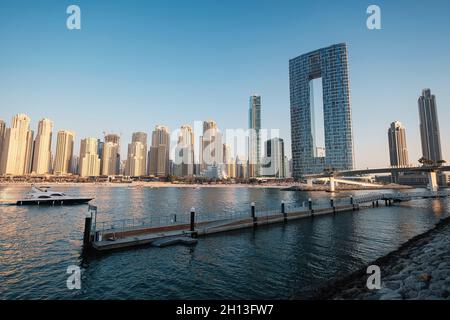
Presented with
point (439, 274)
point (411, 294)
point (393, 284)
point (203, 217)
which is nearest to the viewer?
point (411, 294)

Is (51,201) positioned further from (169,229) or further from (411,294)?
(411,294)

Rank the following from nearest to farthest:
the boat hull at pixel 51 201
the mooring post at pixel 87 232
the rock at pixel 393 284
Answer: the rock at pixel 393 284, the mooring post at pixel 87 232, the boat hull at pixel 51 201

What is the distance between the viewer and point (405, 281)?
1560cm

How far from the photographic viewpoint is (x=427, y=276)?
15086 mm

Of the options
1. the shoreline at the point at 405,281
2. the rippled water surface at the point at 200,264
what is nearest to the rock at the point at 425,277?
the shoreline at the point at 405,281

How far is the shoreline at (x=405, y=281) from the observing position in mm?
13531

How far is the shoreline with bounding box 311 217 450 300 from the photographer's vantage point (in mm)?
13531

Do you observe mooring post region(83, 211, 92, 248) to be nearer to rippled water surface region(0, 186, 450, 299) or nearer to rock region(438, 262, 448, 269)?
rippled water surface region(0, 186, 450, 299)

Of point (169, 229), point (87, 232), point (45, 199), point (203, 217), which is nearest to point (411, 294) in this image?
point (169, 229)

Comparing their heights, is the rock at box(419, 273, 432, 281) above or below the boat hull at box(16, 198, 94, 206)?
below

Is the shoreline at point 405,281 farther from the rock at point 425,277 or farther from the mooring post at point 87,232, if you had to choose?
the mooring post at point 87,232

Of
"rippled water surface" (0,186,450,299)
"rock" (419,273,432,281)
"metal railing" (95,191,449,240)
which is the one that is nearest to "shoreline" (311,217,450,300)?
"rock" (419,273,432,281)
